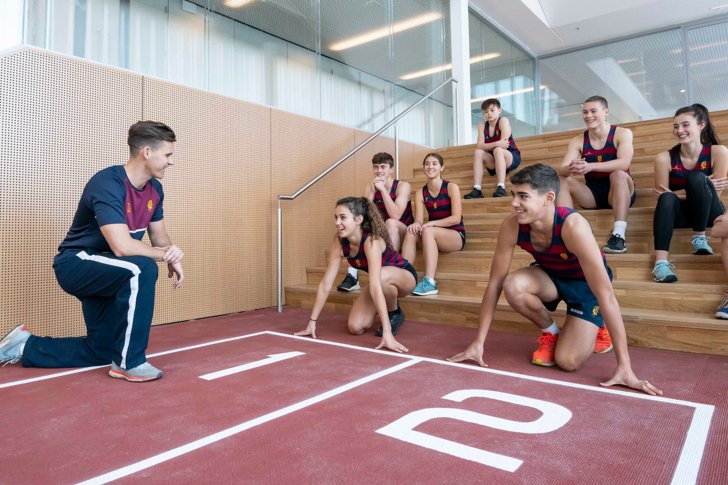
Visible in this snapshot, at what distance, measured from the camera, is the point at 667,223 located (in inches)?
111

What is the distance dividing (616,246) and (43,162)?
3.59 metres

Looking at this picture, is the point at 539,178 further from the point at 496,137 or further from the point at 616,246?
the point at 496,137

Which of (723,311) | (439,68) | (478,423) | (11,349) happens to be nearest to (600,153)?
(723,311)

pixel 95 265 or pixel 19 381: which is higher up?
pixel 95 265

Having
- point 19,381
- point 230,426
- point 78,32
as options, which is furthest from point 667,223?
point 78,32

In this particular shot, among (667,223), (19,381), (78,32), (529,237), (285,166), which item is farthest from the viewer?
(285,166)

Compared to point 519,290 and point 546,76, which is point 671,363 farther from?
point 546,76

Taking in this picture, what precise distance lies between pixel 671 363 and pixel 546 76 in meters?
8.44

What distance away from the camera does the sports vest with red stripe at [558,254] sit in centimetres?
208

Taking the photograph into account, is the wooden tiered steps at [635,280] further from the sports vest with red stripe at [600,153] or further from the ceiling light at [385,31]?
the ceiling light at [385,31]

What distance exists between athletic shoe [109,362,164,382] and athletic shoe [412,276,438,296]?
1866 millimetres

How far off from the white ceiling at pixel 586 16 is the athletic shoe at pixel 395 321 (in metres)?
6.26

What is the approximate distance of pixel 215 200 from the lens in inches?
147

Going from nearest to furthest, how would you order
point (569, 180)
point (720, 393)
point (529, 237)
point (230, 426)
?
1. point (230, 426)
2. point (720, 393)
3. point (529, 237)
4. point (569, 180)
